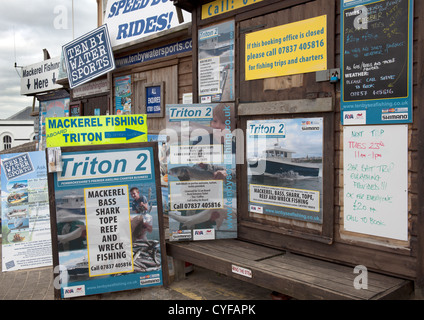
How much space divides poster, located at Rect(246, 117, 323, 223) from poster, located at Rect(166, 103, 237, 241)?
0.29 m

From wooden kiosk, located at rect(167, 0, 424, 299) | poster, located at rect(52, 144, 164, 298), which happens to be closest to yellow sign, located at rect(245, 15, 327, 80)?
wooden kiosk, located at rect(167, 0, 424, 299)

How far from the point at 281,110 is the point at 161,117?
3.53m

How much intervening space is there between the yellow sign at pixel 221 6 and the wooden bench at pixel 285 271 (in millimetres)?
2938

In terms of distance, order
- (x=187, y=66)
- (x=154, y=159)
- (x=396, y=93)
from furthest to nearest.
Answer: (x=187, y=66)
(x=154, y=159)
(x=396, y=93)

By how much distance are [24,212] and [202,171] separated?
9.52 ft

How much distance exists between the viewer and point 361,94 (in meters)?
3.72

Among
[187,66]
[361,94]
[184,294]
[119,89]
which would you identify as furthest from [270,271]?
[119,89]

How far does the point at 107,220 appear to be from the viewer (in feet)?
14.6

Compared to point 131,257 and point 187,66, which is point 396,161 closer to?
point 131,257

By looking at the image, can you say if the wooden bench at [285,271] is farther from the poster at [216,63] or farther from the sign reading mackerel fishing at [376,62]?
the poster at [216,63]

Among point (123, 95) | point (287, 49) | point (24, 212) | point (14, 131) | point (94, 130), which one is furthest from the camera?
point (14, 131)

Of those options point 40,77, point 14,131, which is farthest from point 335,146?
point 14,131

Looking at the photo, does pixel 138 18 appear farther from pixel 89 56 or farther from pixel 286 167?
pixel 286 167

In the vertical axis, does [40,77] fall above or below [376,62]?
above
